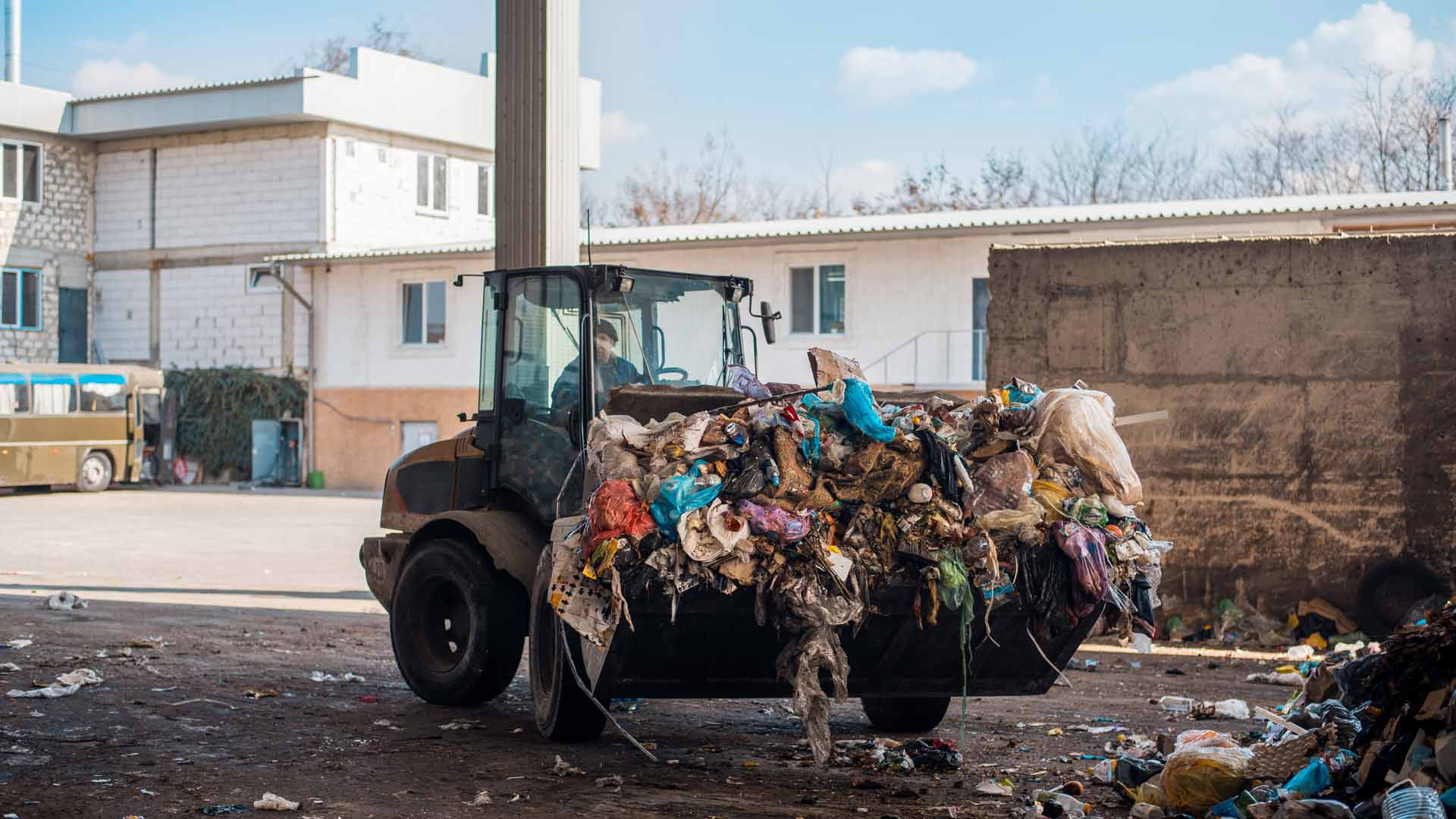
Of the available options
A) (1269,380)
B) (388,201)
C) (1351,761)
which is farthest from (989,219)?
(1351,761)

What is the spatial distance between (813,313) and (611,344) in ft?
65.3

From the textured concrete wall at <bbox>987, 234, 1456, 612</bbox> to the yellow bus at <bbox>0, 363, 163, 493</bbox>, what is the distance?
72.4 ft

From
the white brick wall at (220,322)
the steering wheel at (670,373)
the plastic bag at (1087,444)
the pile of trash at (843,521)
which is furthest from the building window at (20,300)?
the plastic bag at (1087,444)

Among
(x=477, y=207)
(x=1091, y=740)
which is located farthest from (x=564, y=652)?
(x=477, y=207)

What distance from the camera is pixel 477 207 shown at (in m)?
38.7

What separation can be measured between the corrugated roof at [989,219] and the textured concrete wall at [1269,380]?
1061 cm

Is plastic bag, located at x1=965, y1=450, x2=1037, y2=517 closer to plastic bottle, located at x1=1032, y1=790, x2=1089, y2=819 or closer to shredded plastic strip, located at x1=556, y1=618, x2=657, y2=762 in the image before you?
plastic bottle, located at x1=1032, y1=790, x2=1089, y2=819

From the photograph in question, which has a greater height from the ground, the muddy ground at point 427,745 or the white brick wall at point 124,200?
the white brick wall at point 124,200

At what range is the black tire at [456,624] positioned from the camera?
841 centimetres

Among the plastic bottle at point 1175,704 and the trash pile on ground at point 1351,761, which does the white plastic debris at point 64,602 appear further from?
the trash pile on ground at point 1351,761

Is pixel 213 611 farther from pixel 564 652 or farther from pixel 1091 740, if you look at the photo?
pixel 1091 740

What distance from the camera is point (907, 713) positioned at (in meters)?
8.24

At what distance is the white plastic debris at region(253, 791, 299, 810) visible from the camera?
20.0ft

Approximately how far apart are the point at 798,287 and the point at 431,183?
1250 centimetres
